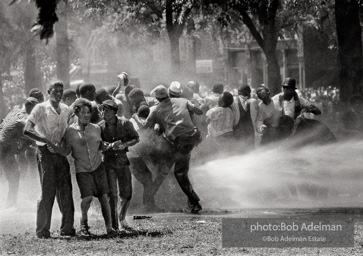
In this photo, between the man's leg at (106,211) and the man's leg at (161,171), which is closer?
the man's leg at (106,211)

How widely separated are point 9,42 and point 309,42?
24938 mm

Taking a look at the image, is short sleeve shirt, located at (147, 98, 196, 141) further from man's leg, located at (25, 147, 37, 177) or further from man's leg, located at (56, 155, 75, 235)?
man's leg, located at (25, 147, 37, 177)

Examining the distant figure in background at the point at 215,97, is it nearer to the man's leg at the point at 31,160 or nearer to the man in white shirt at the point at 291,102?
the man in white shirt at the point at 291,102

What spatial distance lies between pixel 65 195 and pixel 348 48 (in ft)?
28.4

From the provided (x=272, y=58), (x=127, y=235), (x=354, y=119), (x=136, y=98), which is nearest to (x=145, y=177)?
(x=136, y=98)

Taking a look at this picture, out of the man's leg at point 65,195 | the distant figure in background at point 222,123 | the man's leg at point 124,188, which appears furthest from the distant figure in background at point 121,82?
the man's leg at point 65,195

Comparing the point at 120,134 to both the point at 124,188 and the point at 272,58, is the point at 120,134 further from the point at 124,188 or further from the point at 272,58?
the point at 272,58

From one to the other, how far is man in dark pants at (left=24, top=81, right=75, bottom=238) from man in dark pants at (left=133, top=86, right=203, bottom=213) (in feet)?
7.79

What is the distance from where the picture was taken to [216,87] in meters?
16.2

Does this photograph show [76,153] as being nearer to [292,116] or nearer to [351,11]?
[292,116]

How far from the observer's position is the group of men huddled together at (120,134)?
33.1ft

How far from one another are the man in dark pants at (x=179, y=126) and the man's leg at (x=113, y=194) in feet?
6.94

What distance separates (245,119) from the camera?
49.6 ft

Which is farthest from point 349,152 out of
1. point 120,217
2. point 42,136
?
point 42,136
